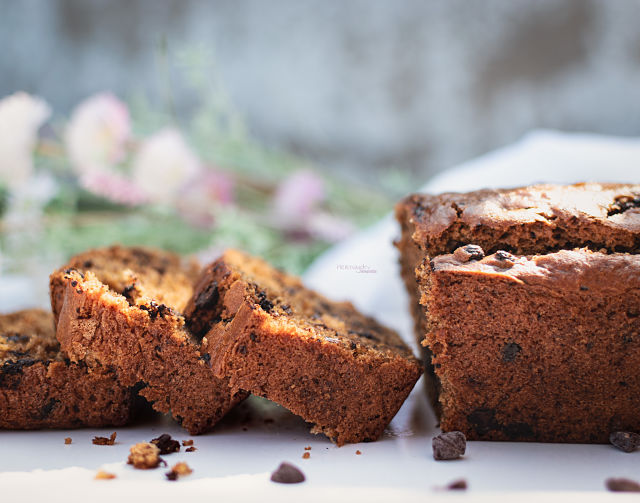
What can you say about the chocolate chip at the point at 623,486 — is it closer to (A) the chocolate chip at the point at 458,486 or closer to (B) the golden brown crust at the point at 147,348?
(A) the chocolate chip at the point at 458,486

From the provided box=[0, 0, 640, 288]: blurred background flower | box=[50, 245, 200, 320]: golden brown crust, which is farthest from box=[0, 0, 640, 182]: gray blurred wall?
box=[50, 245, 200, 320]: golden brown crust

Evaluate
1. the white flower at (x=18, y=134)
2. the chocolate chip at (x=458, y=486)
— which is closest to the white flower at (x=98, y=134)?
the white flower at (x=18, y=134)

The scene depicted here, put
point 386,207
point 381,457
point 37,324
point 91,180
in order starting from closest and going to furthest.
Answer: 1. point 381,457
2. point 37,324
3. point 91,180
4. point 386,207

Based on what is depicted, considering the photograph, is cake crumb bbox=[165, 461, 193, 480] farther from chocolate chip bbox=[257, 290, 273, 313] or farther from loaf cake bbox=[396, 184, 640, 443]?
loaf cake bbox=[396, 184, 640, 443]

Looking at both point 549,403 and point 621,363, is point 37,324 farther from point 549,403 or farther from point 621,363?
point 621,363

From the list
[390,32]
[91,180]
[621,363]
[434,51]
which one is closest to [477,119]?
[434,51]

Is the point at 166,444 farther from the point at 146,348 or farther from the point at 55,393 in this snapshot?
the point at 55,393
